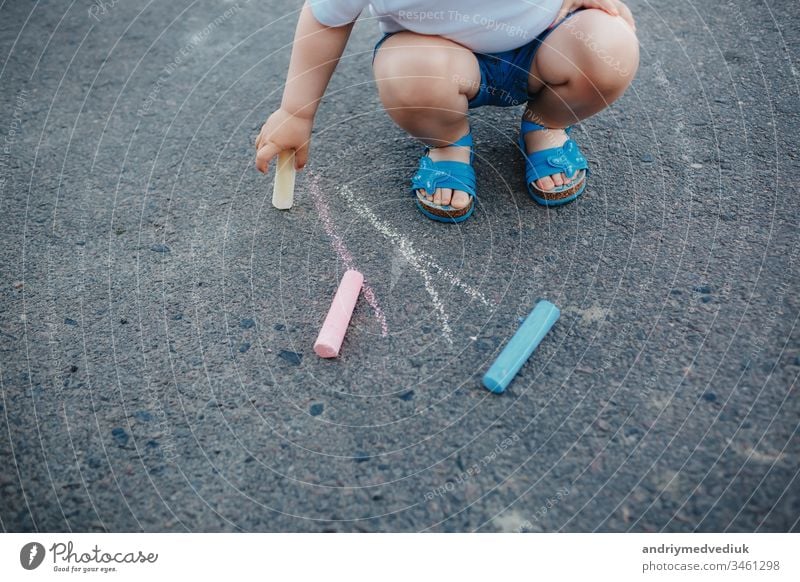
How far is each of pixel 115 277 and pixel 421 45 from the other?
75 cm

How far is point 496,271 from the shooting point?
136cm

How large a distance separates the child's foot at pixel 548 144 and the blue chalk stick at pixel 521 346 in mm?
305

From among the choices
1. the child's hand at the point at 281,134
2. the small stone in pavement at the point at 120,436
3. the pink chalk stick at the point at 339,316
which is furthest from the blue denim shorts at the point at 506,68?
the small stone in pavement at the point at 120,436

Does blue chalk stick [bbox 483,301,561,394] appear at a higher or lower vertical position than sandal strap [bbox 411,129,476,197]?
lower

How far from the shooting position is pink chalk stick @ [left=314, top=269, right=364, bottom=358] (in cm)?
123

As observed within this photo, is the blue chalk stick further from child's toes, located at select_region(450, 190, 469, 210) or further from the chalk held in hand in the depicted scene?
the chalk held in hand

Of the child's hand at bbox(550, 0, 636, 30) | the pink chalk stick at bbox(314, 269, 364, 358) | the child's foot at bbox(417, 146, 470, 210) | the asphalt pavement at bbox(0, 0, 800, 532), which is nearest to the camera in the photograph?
the asphalt pavement at bbox(0, 0, 800, 532)

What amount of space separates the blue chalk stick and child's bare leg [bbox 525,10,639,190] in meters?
0.42

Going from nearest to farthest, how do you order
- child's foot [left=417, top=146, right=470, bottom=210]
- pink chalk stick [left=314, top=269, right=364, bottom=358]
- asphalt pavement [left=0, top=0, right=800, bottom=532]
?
asphalt pavement [left=0, top=0, right=800, bottom=532]
pink chalk stick [left=314, top=269, right=364, bottom=358]
child's foot [left=417, top=146, right=470, bottom=210]

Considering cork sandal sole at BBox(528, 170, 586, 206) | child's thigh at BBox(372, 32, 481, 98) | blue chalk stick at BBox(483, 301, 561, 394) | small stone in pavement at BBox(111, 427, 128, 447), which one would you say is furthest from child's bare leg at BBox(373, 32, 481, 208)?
small stone in pavement at BBox(111, 427, 128, 447)

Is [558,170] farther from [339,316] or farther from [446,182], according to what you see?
[339,316]

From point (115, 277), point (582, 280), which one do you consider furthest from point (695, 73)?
point (115, 277)

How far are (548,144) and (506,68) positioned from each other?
185 millimetres

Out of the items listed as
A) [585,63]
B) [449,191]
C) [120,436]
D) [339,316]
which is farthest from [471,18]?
[120,436]
